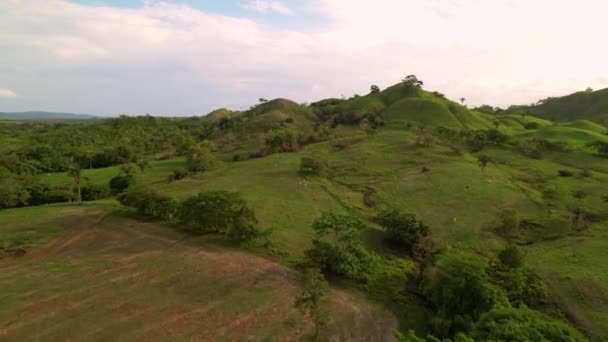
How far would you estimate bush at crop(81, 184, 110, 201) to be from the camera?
50250mm

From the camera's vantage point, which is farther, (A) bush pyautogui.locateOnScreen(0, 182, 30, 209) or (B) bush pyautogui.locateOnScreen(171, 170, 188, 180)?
(B) bush pyautogui.locateOnScreen(171, 170, 188, 180)

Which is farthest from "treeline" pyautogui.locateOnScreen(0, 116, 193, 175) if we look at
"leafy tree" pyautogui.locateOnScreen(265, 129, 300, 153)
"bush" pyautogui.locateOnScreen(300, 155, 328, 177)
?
"bush" pyautogui.locateOnScreen(300, 155, 328, 177)

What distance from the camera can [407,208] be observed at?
42.5 meters

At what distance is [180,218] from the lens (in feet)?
118

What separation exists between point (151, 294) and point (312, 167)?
30.8 m

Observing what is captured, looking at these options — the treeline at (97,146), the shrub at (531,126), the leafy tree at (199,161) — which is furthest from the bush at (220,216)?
the shrub at (531,126)

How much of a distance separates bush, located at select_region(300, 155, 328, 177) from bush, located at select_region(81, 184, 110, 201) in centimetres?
2595

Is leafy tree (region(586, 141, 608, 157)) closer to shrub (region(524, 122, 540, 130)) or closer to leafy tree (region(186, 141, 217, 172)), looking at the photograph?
shrub (region(524, 122, 540, 130))

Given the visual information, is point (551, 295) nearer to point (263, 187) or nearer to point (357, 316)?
point (357, 316)

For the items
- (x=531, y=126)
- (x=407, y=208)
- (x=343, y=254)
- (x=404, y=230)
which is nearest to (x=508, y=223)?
(x=407, y=208)

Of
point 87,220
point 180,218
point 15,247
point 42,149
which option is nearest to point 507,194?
point 180,218

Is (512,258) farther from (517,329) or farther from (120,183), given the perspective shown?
(120,183)

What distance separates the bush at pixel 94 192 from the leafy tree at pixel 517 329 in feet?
155

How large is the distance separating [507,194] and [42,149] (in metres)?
86.1
